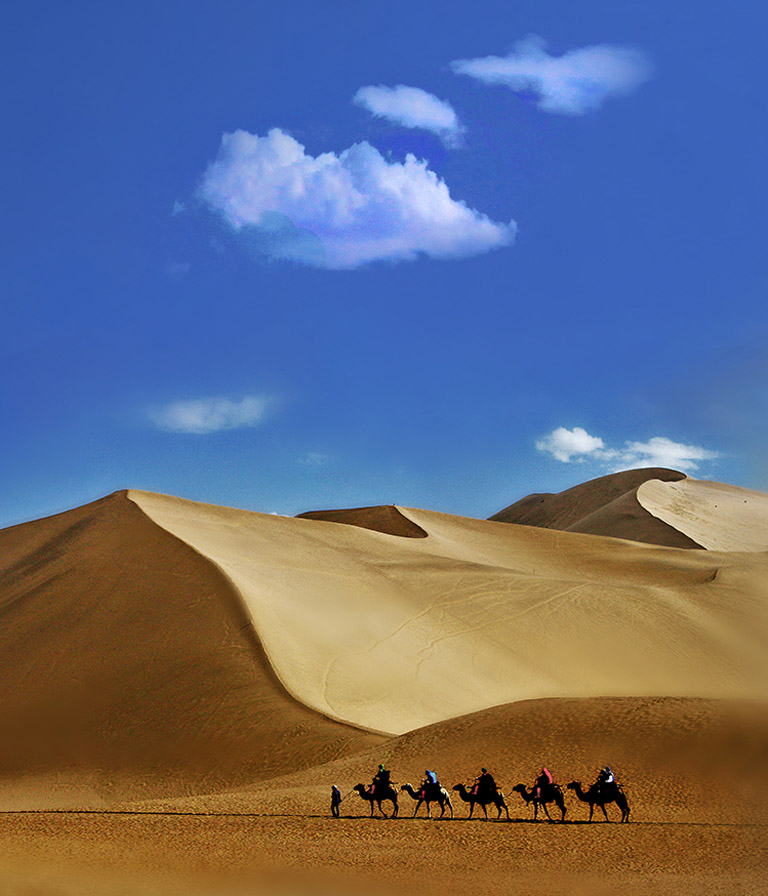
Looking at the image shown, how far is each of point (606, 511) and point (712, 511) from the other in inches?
397

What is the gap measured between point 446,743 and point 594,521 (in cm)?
6755

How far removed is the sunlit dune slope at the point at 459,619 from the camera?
98.4ft

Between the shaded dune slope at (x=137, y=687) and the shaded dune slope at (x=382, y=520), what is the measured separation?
1989 centimetres

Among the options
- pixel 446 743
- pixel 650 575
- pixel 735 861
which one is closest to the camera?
pixel 735 861

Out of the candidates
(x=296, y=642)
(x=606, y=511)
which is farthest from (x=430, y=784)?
(x=606, y=511)

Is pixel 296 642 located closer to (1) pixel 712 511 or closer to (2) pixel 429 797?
(2) pixel 429 797

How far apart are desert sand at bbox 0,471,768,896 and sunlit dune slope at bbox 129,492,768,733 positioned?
15cm

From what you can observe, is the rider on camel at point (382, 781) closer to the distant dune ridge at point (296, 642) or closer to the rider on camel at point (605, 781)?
the rider on camel at point (605, 781)

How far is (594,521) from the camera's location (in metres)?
87.4

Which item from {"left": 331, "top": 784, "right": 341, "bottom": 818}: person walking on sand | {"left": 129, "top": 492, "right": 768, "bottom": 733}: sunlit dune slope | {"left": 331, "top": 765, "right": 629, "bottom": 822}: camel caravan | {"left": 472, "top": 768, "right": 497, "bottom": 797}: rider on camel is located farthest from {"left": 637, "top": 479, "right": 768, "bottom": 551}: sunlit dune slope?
{"left": 331, "top": 784, "right": 341, "bottom": 818}: person walking on sand

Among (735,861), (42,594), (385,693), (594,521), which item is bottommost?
(735,861)

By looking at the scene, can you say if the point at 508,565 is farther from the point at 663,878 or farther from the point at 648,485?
the point at 648,485

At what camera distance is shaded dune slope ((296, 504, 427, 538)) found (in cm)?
5797

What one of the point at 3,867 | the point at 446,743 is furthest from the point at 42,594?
the point at 3,867
